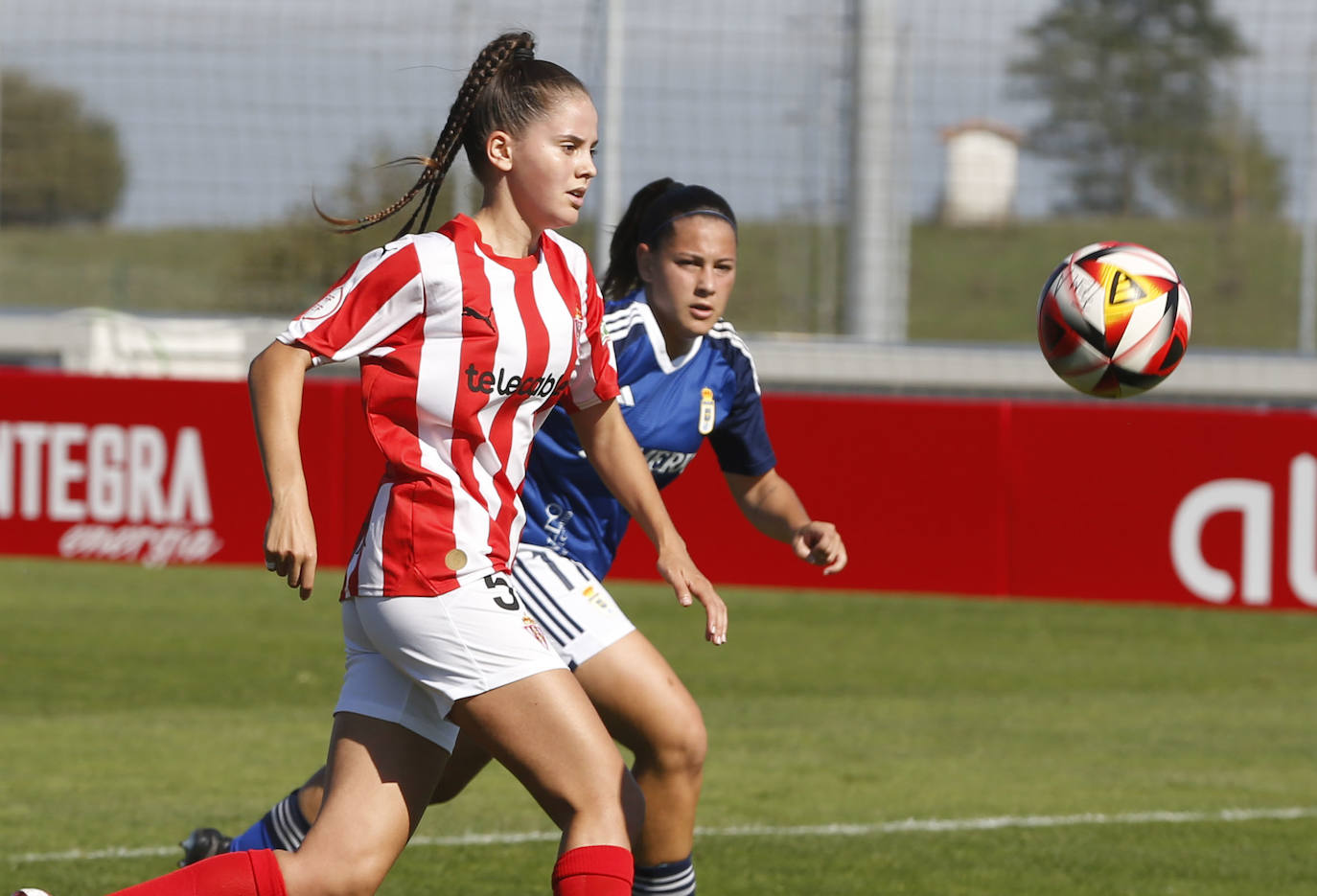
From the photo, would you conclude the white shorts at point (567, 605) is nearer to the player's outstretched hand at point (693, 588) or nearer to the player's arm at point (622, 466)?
the player's arm at point (622, 466)

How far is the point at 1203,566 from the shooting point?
10.9 m

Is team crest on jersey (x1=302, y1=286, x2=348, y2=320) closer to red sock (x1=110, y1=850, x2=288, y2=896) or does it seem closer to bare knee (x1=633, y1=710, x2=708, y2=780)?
red sock (x1=110, y1=850, x2=288, y2=896)

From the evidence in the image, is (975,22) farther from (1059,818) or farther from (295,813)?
(295,813)

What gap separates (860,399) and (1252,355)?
3.43 meters

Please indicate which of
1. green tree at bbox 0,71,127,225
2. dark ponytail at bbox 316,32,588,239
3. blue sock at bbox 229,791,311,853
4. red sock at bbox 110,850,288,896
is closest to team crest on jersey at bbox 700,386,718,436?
dark ponytail at bbox 316,32,588,239

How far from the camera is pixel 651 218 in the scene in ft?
16.4

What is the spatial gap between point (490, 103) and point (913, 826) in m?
3.37

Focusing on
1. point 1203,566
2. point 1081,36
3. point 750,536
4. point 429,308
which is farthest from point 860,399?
point 1081,36

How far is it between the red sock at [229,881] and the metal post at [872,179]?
10607 mm

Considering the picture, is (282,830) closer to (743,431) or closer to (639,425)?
(639,425)

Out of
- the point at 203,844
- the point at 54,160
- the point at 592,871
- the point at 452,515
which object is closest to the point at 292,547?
the point at 452,515

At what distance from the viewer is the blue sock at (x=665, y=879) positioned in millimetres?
4516

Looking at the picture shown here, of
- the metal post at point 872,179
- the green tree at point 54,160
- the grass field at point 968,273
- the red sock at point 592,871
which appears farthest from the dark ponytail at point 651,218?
the grass field at point 968,273

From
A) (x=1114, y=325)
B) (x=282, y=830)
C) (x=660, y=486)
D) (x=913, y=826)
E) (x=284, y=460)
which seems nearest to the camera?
(x=284, y=460)
